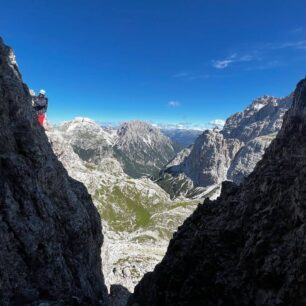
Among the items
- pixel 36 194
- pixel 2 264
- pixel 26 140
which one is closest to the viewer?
pixel 2 264

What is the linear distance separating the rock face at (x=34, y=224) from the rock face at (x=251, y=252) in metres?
14.4

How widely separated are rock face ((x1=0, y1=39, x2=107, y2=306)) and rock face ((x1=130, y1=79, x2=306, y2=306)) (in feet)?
47.2

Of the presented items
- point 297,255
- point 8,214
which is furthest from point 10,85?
point 297,255

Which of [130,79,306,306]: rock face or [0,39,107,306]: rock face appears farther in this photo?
[0,39,107,306]: rock face

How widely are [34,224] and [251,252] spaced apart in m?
29.3

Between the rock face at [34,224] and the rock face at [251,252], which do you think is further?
the rock face at [34,224]

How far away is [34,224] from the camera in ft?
151

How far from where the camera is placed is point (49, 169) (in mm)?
58438

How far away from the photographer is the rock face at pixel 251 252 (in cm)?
2478

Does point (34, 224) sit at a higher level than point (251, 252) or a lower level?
lower

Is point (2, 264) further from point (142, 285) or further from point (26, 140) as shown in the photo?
point (142, 285)

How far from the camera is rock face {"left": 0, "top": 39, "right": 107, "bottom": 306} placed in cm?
3997

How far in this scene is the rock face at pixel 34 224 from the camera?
40.0m

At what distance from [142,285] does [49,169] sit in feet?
80.8
